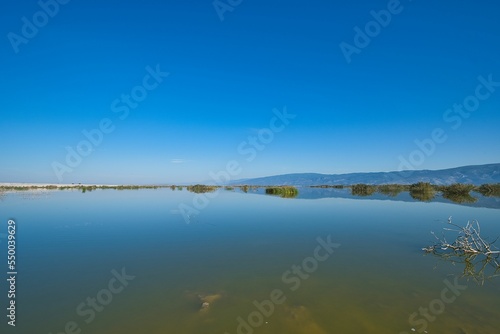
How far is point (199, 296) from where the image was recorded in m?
6.08

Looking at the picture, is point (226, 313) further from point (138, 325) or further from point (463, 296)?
point (463, 296)

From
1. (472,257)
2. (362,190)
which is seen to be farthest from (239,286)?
(362,190)

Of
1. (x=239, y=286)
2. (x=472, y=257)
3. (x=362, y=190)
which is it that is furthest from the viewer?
(x=362, y=190)

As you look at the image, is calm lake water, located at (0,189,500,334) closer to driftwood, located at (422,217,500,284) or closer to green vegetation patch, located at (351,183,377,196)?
driftwood, located at (422,217,500,284)

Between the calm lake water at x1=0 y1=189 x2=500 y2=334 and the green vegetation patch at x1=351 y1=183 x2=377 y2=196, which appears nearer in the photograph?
the calm lake water at x1=0 y1=189 x2=500 y2=334

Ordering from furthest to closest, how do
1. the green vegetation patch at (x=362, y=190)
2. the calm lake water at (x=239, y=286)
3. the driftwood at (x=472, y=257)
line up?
1. the green vegetation patch at (x=362, y=190)
2. the driftwood at (x=472, y=257)
3. the calm lake water at (x=239, y=286)

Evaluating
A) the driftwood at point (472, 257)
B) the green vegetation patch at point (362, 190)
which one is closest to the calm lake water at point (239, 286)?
the driftwood at point (472, 257)

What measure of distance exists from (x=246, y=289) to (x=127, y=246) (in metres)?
6.04

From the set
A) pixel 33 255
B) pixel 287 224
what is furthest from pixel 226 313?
pixel 287 224

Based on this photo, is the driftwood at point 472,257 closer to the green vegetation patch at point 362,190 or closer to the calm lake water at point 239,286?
the calm lake water at point 239,286

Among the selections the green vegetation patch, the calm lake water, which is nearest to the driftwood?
the calm lake water

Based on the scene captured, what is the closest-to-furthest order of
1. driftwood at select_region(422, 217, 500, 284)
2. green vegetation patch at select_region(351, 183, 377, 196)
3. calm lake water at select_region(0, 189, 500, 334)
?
calm lake water at select_region(0, 189, 500, 334) → driftwood at select_region(422, 217, 500, 284) → green vegetation patch at select_region(351, 183, 377, 196)

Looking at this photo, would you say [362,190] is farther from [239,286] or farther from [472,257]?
[239,286]

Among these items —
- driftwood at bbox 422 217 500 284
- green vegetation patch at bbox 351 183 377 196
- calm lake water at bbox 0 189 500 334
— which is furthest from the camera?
green vegetation patch at bbox 351 183 377 196
